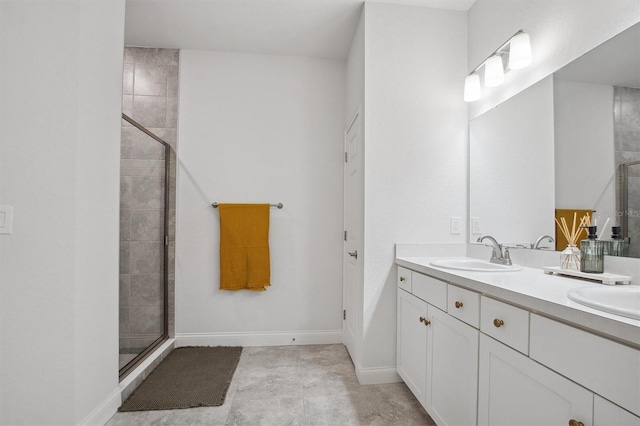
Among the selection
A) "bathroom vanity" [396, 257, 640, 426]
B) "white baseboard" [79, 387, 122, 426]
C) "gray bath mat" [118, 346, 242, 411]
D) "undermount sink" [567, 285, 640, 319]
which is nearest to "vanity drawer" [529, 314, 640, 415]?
"bathroom vanity" [396, 257, 640, 426]

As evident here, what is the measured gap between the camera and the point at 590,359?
0.70 metres

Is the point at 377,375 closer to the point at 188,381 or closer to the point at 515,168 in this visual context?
the point at 188,381

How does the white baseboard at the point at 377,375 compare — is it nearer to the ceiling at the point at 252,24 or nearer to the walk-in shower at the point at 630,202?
the walk-in shower at the point at 630,202

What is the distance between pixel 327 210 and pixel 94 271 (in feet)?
5.79

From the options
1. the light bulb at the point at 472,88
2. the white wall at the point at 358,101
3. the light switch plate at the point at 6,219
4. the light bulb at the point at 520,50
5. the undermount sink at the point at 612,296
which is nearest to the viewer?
the undermount sink at the point at 612,296

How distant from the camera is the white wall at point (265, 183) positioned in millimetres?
2635

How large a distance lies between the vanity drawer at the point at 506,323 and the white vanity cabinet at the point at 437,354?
0.33 feet

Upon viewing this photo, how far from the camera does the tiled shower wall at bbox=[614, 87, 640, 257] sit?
3.61 feet

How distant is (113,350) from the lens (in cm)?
164

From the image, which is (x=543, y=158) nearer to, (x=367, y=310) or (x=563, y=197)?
(x=563, y=197)

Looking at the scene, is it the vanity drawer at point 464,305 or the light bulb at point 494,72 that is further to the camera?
the light bulb at point 494,72

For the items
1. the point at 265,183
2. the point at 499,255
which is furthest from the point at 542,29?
the point at 265,183

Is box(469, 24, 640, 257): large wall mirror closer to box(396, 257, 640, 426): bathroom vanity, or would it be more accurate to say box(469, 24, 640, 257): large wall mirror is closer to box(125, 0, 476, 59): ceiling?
box(396, 257, 640, 426): bathroom vanity

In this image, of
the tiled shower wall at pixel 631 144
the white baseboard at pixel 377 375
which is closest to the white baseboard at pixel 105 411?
the white baseboard at pixel 377 375
